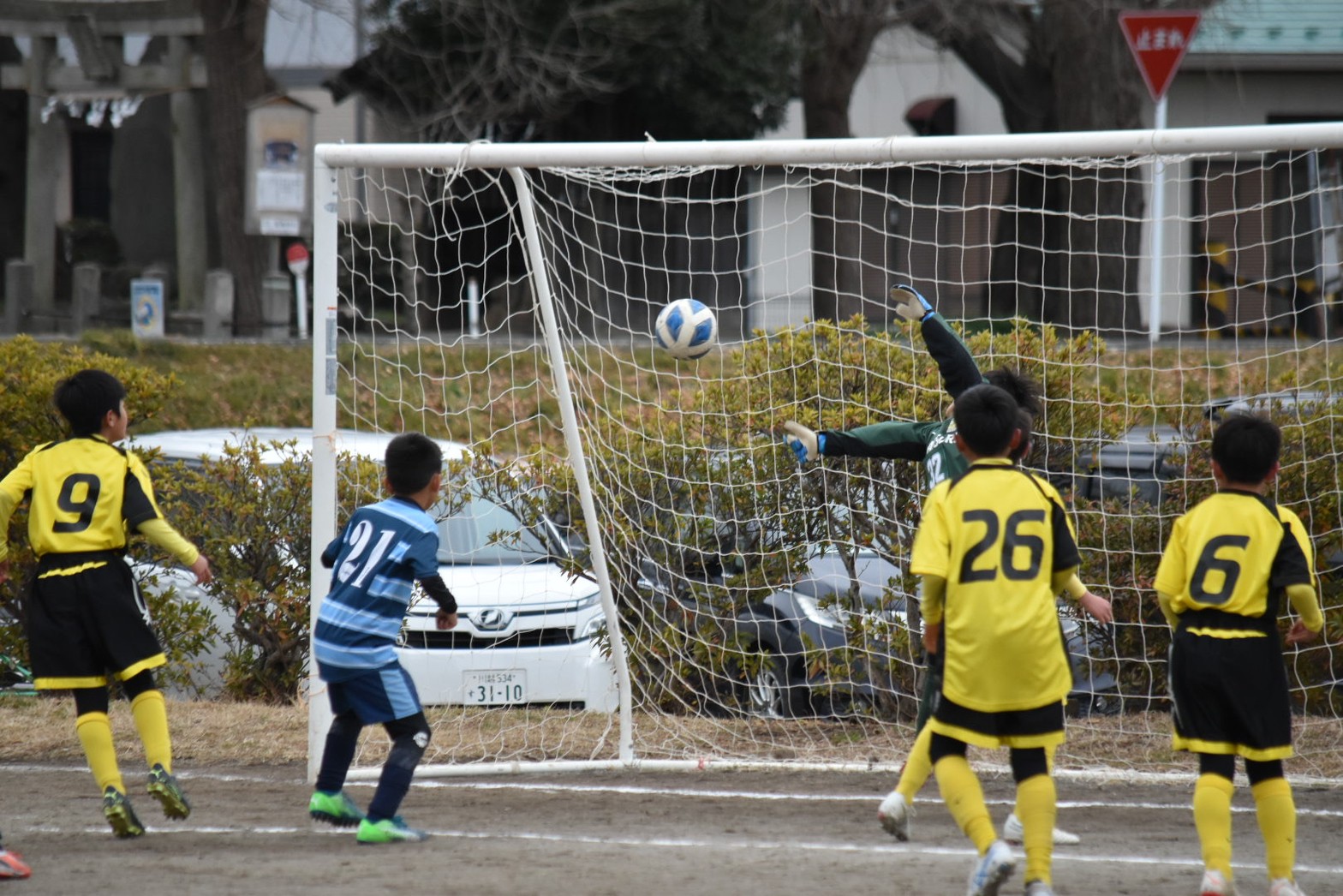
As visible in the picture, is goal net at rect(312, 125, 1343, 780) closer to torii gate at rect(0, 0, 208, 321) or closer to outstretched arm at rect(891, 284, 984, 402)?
outstretched arm at rect(891, 284, 984, 402)

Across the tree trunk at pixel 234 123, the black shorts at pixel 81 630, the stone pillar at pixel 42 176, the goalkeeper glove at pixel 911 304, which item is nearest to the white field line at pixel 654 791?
the black shorts at pixel 81 630

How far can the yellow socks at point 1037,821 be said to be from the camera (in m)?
3.90

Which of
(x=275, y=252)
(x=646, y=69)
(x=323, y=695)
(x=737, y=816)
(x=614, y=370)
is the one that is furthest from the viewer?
(x=646, y=69)

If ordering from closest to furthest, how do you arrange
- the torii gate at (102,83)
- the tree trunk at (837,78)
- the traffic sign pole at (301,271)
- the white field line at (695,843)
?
1. the white field line at (695,843)
2. the tree trunk at (837,78)
3. the traffic sign pole at (301,271)
4. the torii gate at (102,83)

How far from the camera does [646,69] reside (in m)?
21.5

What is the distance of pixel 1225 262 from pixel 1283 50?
13.9 ft

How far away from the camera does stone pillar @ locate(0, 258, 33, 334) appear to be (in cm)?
1912

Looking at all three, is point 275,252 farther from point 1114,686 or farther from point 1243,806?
point 1243,806

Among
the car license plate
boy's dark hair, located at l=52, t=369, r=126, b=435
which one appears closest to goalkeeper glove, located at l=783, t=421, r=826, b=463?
the car license plate

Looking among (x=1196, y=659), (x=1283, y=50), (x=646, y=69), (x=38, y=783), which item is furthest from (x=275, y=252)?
(x=1196, y=659)

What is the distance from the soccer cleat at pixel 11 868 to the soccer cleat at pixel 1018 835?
3.14 meters

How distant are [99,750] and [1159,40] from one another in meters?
8.88

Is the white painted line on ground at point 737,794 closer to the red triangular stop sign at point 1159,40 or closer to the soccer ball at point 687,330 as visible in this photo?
the soccer ball at point 687,330

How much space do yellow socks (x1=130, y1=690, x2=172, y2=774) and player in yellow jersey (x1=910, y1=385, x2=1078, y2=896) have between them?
268 centimetres
